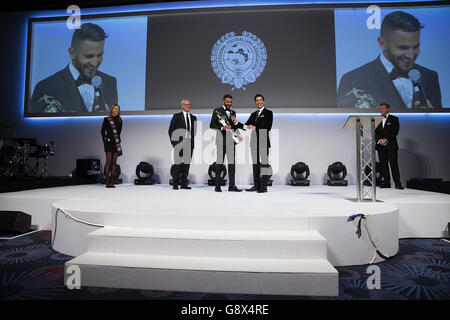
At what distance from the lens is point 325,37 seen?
5.67m

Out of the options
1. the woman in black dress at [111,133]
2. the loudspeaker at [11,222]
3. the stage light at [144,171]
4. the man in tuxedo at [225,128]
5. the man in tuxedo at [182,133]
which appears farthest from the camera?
the stage light at [144,171]

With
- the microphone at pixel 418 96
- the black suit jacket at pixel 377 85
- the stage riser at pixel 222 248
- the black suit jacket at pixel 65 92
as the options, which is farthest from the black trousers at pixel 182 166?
the microphone at pixel 418 96

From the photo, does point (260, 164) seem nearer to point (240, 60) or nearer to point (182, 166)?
point (182, 166)

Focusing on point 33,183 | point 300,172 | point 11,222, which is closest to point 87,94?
point 33,183

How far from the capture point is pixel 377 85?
554 cm

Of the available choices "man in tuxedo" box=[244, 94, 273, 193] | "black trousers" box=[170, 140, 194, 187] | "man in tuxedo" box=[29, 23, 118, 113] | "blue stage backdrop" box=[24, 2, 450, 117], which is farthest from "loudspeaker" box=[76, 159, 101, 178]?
"man in tuxedo" box=[244, 94, 273, 193]

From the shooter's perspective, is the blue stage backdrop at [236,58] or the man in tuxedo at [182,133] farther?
the blue stage backdrop at [236,58]

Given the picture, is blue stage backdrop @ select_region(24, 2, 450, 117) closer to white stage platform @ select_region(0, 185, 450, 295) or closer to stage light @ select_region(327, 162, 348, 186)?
stage light @ select_region(327, 162, 348, 186)

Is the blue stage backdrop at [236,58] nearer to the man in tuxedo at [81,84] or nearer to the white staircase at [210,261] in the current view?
the man in tuxedo at [81,84]

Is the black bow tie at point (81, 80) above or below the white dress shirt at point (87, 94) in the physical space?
above

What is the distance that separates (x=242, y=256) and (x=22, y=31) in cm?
780

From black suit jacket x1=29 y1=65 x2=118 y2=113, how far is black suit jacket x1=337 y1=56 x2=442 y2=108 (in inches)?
203

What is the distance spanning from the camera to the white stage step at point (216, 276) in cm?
152
